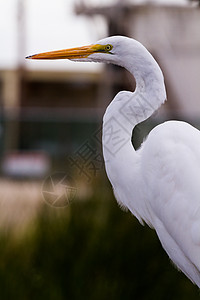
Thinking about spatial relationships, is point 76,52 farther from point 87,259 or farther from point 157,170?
point 87,259

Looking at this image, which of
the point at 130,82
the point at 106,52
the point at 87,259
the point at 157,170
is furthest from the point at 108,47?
the point at 130,82

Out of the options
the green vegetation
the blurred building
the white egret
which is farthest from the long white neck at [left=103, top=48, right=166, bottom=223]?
the blurred building

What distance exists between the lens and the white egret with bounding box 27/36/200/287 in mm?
1371

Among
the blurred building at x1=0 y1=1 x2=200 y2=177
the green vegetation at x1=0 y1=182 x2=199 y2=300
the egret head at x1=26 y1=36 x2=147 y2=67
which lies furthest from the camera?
the blurred building at x1=0 y1=1 x2=200 y2=177

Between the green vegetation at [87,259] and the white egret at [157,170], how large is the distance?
2.37 ft

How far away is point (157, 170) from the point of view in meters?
1.51

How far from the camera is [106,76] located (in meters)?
7.80

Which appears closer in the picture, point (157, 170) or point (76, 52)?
point (76, 52)

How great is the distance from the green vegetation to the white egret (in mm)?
723

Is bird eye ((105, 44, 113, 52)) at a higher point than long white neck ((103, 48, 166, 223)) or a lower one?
higher

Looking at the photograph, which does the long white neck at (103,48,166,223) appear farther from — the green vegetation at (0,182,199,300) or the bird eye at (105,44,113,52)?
the green vegetation at (0,182,199,300)

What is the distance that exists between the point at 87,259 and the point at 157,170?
100 centimetres

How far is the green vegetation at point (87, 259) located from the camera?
2262 millimetres

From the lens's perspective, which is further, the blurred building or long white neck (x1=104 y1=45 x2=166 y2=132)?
the blurred building
